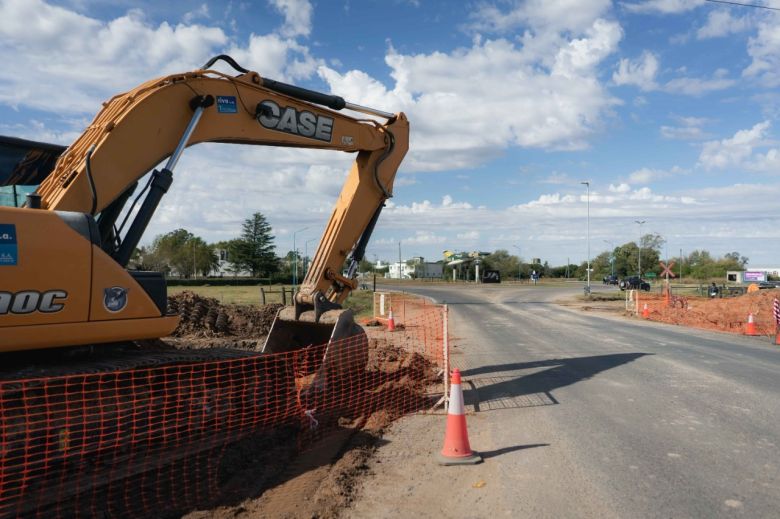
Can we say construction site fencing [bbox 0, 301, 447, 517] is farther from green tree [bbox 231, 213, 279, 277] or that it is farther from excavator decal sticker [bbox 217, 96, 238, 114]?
green tree [bbox 231, 213, 279, 277]

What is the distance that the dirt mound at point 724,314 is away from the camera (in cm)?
2316

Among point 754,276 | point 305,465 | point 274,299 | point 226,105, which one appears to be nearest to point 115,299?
point 305,465

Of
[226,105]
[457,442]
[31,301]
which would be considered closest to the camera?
[31,301]

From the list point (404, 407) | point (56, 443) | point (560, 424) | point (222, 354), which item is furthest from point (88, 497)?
point (560, 424)

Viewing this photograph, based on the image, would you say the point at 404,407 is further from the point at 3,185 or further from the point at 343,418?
the point at 3,185

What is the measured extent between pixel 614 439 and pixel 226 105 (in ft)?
20.2

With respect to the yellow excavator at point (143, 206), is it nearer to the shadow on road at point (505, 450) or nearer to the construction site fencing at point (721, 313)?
the shadow on road at point (505, 450)

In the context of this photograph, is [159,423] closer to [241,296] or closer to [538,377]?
[538,377]

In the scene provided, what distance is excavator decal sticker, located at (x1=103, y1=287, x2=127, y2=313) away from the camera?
555cm

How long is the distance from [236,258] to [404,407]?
102887mm

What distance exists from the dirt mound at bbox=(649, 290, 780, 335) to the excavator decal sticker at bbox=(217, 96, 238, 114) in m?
19.3

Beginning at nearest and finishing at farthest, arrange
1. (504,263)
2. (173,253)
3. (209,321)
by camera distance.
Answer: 1. (209,321)
2. (173,253)
3. (504,263)

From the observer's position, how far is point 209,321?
18.7 metres

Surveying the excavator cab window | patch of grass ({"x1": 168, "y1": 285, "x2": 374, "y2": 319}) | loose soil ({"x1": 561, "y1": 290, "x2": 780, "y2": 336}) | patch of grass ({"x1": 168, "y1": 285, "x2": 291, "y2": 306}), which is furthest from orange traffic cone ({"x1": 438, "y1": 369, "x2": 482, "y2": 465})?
patch of grass ({"x1": 168, "y1": 285, "x2": 291, "y2": 306})
